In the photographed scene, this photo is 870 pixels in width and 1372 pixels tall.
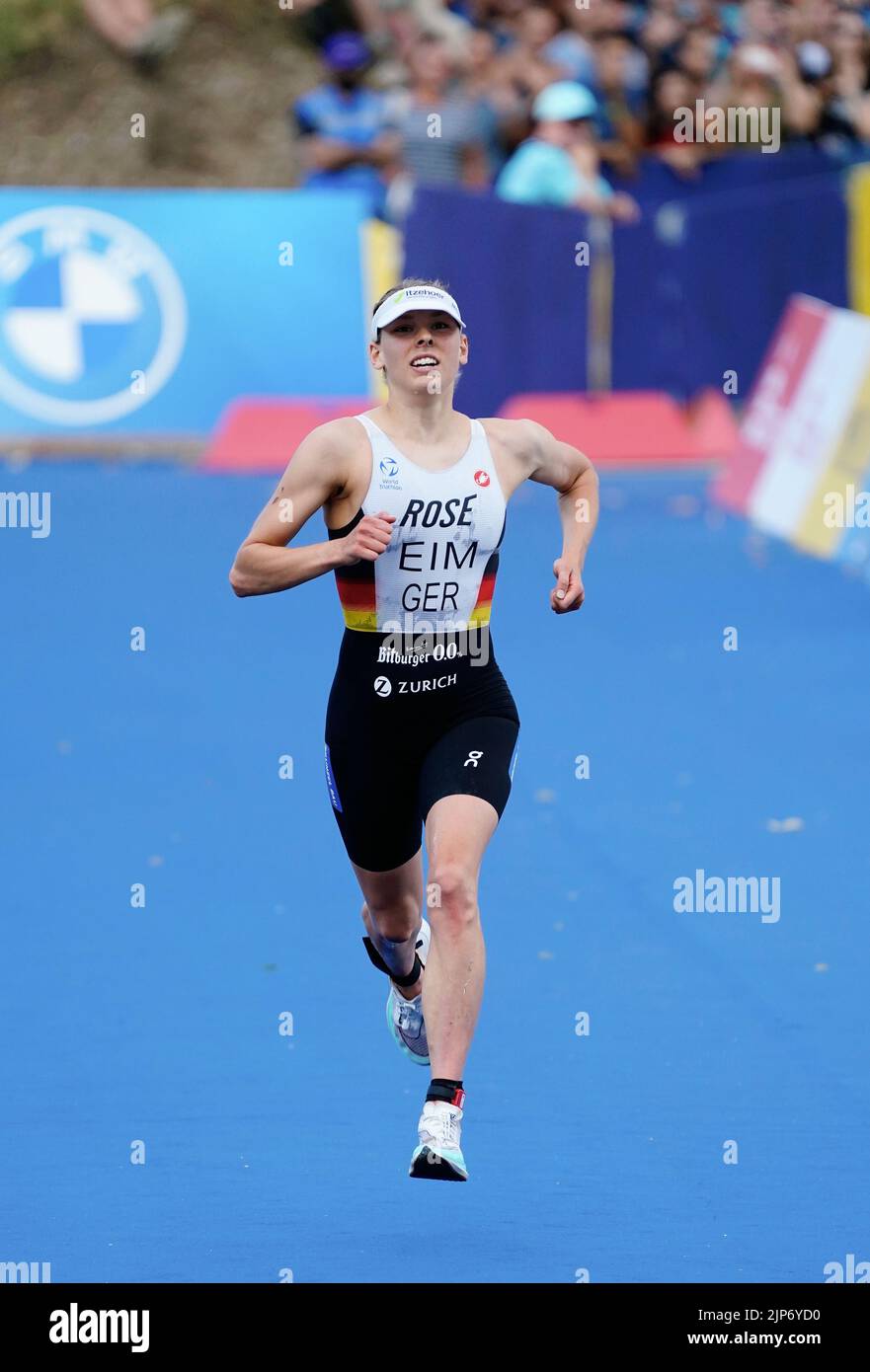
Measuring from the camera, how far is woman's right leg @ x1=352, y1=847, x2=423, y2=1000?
650cm

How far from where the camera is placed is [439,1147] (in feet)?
17.8

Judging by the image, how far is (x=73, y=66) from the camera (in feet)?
97.6

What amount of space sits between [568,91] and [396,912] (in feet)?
48.2

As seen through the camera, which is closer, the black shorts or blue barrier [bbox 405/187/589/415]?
the black shorts

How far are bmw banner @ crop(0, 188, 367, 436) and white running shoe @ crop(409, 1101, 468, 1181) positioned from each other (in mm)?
13728

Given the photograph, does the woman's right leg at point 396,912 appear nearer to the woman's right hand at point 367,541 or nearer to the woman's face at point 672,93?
the woman's right hand at point 367,541

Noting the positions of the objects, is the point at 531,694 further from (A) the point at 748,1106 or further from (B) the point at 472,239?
(B) the point at 472,239

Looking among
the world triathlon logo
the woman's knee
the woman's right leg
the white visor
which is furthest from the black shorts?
the world triathlon logo

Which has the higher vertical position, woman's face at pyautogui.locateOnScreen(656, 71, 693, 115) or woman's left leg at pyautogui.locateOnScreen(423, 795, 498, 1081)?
woman's face at pyautogui.locateOnScreen(656, 71, 693, 115)

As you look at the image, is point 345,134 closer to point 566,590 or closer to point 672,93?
point 672,93

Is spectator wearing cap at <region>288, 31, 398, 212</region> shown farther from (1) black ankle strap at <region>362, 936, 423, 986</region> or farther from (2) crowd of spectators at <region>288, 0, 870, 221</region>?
(1) black ankle strap at <region>362, 936, 423, 986</region>

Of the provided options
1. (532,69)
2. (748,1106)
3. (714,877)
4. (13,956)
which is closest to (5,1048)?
(13,956)

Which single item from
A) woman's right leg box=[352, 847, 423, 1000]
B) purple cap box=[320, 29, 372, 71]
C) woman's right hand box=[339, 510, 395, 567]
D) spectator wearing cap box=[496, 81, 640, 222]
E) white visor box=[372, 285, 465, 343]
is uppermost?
purple cap box=[320, 29, 372, 71]

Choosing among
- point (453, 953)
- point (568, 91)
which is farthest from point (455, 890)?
point (568, 91)
